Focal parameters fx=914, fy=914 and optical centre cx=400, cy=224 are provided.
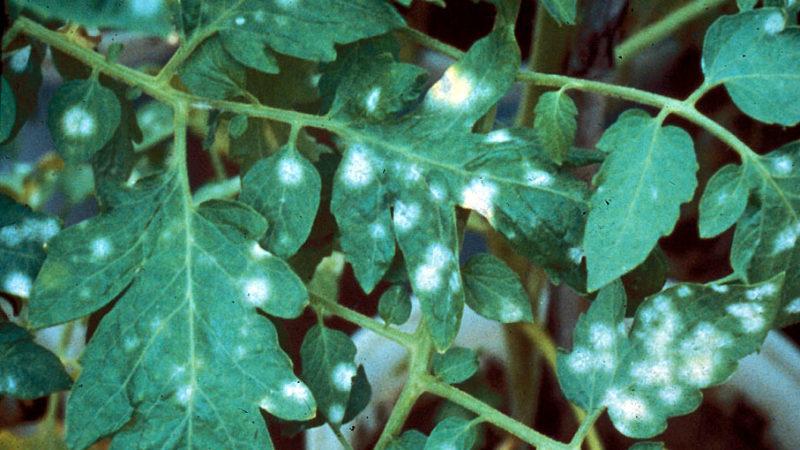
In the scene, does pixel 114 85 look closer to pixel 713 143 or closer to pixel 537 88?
pixel 537 88

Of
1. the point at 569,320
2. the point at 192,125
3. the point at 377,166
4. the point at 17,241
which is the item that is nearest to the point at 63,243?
the point at 17,241

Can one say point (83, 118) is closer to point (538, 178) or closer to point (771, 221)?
point (538, 178)

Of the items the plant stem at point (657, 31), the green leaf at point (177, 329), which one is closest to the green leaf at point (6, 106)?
the green leaf at point (177, 329)

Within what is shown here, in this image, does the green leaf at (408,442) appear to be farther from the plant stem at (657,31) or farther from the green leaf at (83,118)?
the plant stem at (657,31)

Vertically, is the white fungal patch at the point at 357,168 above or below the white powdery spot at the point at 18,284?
above

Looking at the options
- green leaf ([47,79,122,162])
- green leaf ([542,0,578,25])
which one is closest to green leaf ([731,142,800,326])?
green leaf ([542,0,578,25])
